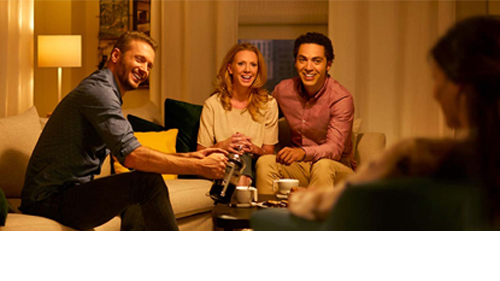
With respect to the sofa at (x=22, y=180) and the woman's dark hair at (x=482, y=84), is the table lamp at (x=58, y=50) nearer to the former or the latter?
the sofa at (x=22, y=180)

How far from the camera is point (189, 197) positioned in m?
1.54

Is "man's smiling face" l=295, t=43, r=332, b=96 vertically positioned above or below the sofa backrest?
above

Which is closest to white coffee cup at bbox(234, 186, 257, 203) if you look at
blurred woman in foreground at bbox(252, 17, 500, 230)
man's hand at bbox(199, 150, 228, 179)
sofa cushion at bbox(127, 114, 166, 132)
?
man's hand at bbox(199, 150, 228, 179)

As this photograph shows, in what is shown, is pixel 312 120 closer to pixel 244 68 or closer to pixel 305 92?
pixel 305 92

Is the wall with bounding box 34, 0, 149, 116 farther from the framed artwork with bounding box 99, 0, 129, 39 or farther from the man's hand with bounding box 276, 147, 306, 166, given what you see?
the man's hand with bounding box 276, 147, 306, 166

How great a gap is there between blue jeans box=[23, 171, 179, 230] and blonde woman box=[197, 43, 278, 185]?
0.77ft

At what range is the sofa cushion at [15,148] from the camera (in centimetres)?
144

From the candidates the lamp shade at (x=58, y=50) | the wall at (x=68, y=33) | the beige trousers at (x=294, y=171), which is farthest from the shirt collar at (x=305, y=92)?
the wall at (x=68, y=33)

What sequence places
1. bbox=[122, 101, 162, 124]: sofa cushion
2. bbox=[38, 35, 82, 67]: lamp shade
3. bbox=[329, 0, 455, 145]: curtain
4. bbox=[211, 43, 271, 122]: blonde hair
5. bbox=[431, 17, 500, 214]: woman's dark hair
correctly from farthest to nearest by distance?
bbox=[38, 35, 82, 67]: lamp shade < bbox=[122, 101, 162, 124]: sofa cushion < bbox=[211, 43, 271, 122]: blonde hair < bbox=[329, 0, 455, 145]: curtain < bbox=[431, 17, 500, 214]: woman's dark hair

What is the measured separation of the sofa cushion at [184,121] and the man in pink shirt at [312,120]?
606 mm

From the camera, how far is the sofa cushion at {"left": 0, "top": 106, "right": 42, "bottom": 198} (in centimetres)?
144
